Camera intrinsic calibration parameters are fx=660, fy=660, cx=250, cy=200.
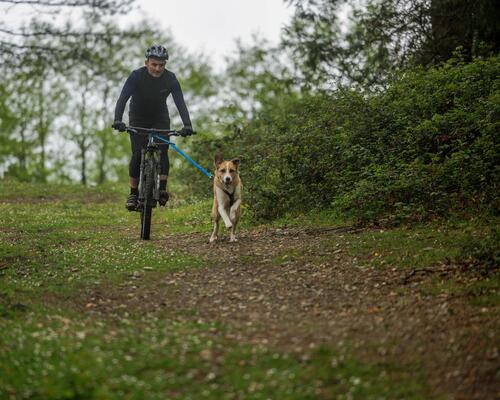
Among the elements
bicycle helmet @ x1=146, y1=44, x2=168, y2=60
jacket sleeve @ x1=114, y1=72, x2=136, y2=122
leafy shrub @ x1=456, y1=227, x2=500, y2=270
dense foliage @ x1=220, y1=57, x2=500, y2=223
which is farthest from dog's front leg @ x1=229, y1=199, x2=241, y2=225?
leafy shrub @ x1=456, y1=227, x2=500, y2=270

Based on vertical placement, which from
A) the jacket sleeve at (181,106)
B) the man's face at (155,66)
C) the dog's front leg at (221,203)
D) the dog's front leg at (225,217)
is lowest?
the dog's front leg at (225,217)

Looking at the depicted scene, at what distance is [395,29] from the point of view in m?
17.6

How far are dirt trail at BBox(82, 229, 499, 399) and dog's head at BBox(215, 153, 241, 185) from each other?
4.14 ft

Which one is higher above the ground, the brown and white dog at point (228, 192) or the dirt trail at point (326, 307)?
the brown and white dog at point (228, 192)

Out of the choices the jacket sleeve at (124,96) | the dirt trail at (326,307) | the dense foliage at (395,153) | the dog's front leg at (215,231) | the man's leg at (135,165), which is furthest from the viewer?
the man's leg at (135,165)

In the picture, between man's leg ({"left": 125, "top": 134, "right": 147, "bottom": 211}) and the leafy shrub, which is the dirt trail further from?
man's leg ({"left": 125, "top": 134, "right": 147, "bottom": 211})

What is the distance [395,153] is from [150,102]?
485 centimetres

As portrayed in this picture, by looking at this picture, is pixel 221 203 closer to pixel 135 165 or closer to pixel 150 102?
pixel 135 165

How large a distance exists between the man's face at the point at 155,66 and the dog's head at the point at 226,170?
1867mm

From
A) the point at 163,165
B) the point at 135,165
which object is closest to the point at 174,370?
the point at 163,165

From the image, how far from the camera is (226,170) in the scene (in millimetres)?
11547

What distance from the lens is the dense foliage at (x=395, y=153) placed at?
11344mm

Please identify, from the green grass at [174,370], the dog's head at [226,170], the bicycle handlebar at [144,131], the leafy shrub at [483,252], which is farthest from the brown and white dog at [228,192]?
the green grass at [174,370]

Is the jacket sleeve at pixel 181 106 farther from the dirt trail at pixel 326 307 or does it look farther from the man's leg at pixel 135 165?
the dirt trail at pixel 326 307
